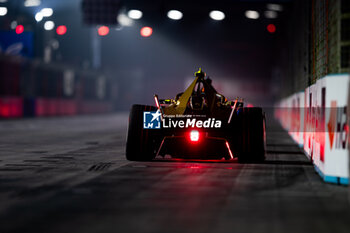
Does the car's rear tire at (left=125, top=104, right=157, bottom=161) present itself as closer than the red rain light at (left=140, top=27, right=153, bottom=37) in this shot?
Yes

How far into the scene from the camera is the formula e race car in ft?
34.9

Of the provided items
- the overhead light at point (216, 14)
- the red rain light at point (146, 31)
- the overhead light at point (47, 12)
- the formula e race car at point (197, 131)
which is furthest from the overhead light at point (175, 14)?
the formula e race car at point (197, 131)

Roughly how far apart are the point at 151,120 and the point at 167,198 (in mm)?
4011

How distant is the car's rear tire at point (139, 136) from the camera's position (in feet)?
35.7

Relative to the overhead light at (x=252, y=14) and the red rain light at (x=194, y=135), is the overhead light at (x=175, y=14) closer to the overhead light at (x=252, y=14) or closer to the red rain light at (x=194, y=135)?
the overhead light at (x=252, y=14)

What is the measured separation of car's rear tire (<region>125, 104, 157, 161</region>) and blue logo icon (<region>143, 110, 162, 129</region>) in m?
0.07

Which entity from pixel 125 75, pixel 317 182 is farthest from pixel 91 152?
pixel 125 75


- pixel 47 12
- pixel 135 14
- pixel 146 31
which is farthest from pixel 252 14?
pixel 47 12

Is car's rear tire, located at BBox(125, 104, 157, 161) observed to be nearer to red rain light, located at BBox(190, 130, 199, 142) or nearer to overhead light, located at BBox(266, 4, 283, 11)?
red rain light, located at BBox(190, 130, 199, 142)

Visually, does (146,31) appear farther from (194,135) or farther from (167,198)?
(167,198)

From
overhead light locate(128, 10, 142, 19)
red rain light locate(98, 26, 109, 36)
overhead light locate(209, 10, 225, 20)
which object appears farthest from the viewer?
red rain light locate(98, 26, 109, 36)

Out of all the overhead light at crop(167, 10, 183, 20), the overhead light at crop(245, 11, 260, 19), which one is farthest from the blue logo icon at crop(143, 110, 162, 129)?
the overhead light at crop(245, 11, 260, 19)

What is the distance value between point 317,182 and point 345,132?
3.41ft

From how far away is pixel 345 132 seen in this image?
26.0ft
